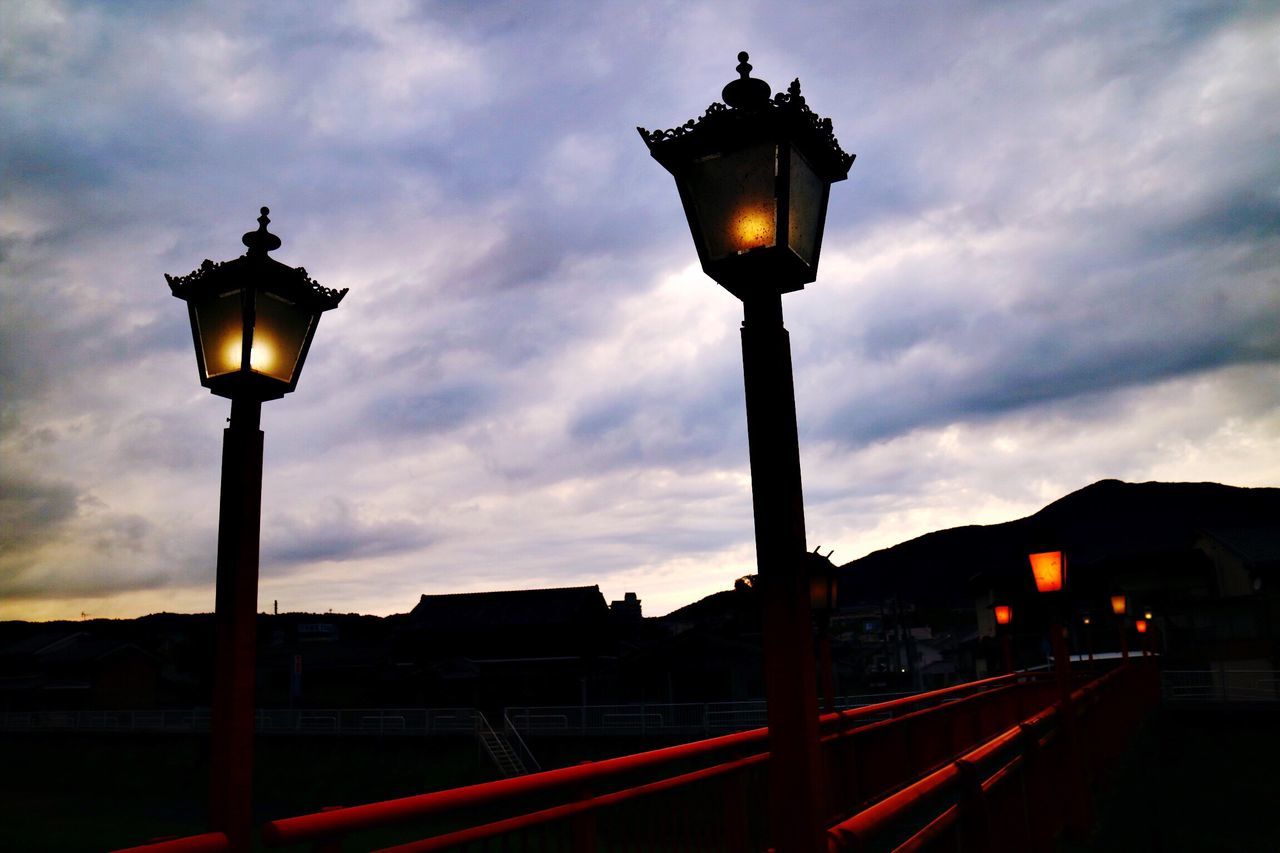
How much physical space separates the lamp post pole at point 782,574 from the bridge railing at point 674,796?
1.18 metres

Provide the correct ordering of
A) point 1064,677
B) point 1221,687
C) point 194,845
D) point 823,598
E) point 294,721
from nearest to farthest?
1. point 194,845
2. point 1064,677
3. point 823,598
4. point 1221,687
5. point 294,721

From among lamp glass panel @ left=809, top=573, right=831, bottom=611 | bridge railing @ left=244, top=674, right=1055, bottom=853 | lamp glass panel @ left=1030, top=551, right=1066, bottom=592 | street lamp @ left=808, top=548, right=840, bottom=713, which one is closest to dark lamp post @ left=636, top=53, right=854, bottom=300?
bridge railing @ left=244, top=674, right=1055, bottom=853

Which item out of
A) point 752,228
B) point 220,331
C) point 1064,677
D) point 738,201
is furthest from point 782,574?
point 1064,677

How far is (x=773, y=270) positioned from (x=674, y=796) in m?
3.48

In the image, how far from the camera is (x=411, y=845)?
301 centimetres

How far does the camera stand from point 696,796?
5.55 m

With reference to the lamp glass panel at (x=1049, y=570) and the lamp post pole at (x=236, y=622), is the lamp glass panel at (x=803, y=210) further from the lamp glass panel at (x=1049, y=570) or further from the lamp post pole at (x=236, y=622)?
the lamp glass panel at (x=1049, y=570)

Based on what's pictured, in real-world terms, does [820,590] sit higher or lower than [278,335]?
lower

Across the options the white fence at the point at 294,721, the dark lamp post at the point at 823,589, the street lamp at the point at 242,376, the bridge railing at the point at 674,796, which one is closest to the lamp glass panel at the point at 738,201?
the bridge railing at the point at 674,796

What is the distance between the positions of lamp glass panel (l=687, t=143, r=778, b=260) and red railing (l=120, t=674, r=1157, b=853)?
2194mm

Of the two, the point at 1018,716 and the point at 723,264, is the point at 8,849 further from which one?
the point at 723,264

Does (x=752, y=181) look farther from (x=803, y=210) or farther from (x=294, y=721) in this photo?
(x=294, y=721)

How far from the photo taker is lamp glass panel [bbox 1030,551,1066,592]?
510 inches

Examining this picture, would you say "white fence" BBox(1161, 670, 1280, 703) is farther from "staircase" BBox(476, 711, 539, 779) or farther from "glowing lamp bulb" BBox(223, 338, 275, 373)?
"glowing lamp bulb" BBox(223, 338, 275, 373)
